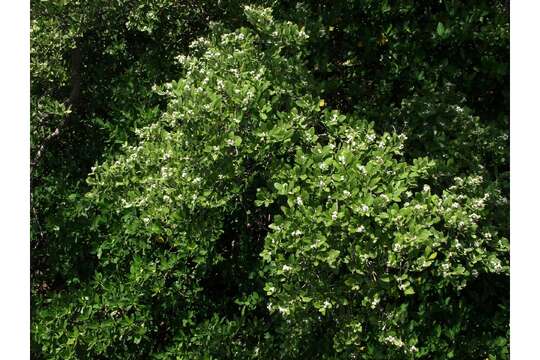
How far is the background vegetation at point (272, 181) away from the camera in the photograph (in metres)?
3.50

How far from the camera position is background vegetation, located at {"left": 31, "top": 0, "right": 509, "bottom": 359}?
3502 millimetres

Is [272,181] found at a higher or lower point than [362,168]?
lower

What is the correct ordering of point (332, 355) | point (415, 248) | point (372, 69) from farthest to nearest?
point (372, 69), point (332, 355), point (415, 248)

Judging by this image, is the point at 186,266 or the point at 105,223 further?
the point at 105,223

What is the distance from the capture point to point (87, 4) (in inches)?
191

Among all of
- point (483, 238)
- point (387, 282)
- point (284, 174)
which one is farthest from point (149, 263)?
point (483, 238)

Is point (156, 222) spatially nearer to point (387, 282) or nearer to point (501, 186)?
point (387, 282)

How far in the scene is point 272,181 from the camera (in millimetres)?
3742

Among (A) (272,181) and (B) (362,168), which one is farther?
(A) (272,181)

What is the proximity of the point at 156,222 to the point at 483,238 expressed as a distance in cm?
174

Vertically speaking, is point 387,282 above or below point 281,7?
below
